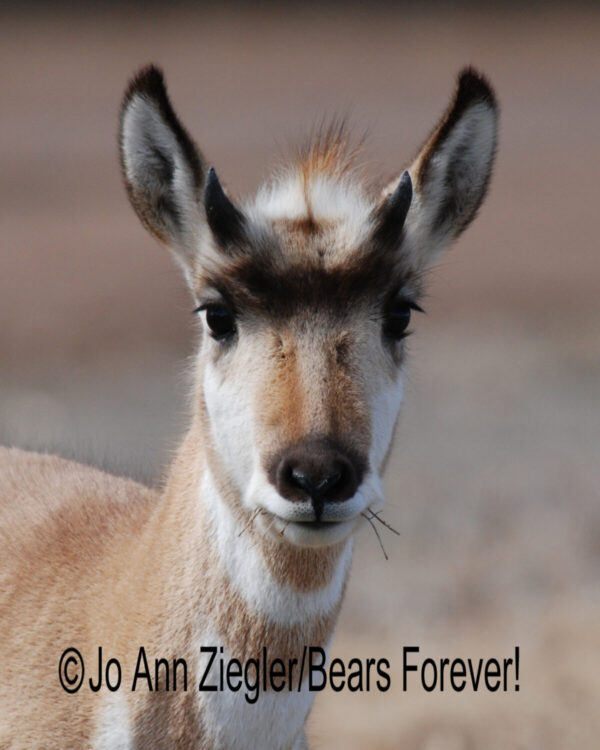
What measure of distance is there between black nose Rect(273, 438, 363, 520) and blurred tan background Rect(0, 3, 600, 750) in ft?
4.50

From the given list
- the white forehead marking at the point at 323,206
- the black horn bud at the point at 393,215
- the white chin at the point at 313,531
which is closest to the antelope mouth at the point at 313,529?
the white chin at the point at 313,531

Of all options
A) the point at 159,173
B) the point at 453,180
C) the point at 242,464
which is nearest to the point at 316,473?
the point at 242,464

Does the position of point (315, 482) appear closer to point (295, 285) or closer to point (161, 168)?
point (295, 285)

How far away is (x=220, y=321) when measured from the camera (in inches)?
200

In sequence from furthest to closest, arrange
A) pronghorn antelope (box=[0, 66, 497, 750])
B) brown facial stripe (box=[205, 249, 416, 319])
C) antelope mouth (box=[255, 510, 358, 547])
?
brown facial stripe (box=[205, 249, 416, 319]), pronghorn antelope (box=[0, 66, 497, 750]), antelope mouth (box=[255, 510, 358, 547])

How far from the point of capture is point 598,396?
16531mm

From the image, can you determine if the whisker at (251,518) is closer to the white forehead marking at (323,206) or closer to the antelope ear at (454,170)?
the white forehead marking at (323,206)

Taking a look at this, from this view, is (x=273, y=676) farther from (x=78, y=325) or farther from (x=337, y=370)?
(x=78, y=325)

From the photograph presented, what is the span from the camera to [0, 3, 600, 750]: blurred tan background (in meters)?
9.33

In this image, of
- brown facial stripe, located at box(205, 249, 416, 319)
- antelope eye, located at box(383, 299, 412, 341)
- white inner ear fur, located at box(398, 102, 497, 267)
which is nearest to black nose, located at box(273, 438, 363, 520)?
brown facial stripe, located at box(205, 249, 416, 319)

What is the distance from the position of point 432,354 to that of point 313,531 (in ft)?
44.7

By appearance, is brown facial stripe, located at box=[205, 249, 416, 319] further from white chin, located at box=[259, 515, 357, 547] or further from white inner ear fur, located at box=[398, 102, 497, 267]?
white chin, located at box=[259, 515, 357, 547]

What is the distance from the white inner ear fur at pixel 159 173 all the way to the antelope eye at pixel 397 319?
77cm

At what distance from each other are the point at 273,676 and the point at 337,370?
115 centimetres
